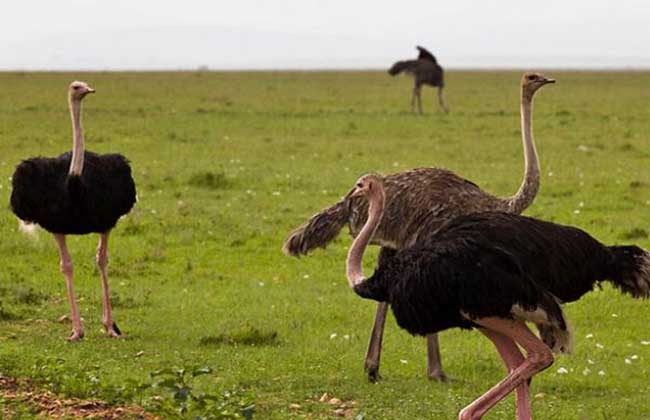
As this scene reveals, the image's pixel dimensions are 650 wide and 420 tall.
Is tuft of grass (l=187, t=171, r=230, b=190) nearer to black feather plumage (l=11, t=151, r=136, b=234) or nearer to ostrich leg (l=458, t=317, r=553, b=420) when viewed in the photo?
black feather plumage (l=11, t=151, r=136, b=234)

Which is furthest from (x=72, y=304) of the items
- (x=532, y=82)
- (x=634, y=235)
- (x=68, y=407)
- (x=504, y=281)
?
(x=634, y=235)

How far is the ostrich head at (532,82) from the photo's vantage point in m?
9.30

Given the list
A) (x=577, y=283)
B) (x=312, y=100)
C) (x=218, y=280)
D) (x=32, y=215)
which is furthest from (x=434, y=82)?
(x=577, y=283)

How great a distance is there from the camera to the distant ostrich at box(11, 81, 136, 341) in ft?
31.7

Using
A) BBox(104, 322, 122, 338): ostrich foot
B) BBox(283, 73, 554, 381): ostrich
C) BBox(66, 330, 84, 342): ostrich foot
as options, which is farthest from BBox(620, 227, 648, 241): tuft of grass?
BBox(66, 330, 84, 342): ostrich foot

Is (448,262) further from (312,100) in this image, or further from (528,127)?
(312,100)

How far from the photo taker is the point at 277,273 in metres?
12.2

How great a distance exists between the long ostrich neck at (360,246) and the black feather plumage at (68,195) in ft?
9.75

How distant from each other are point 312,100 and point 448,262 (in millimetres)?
30516

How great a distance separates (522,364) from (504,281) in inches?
22.1

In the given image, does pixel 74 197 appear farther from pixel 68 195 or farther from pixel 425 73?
pixel 425 73

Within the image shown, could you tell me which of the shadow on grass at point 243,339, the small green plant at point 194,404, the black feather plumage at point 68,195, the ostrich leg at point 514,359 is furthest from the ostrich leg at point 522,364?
the black feather plumage at point 68,195

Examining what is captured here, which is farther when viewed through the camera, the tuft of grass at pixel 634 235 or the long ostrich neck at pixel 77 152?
the tuft of grass at pixel 634 235

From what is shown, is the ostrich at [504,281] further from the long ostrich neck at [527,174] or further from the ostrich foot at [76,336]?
the ostrich foot at [76,336]
